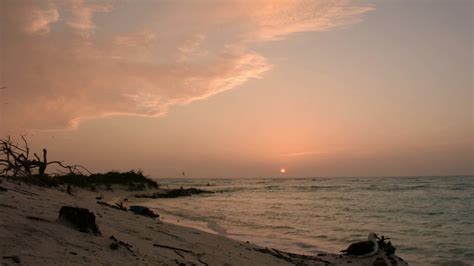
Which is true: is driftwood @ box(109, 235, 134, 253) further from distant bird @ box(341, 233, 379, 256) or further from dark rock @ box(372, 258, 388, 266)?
distant bird @ box(341, 233, 379, 256)

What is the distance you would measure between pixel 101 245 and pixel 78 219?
77 cm

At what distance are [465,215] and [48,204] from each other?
951 inches

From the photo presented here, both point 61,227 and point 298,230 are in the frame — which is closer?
point 61,227

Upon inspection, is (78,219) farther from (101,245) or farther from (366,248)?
(366,248)

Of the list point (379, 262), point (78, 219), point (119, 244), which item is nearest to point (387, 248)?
point (379, 262)

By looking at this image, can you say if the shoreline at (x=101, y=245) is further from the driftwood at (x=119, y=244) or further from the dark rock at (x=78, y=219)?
the dark rock at (x=78, y=219)

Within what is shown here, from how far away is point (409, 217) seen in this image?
2352 cm

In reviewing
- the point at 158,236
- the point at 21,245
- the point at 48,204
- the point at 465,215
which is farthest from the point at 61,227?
the point at 465,215

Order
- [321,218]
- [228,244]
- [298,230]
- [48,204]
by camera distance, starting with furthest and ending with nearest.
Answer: [321,218], [298,230], [228,244], [48,204]

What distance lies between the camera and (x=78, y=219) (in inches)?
244

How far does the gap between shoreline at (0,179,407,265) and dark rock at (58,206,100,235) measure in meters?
0.17

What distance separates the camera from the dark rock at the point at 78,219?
20.1 feet

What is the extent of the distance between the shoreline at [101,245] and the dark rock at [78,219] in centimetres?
17

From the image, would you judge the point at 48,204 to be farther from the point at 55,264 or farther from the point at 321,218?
the point at 321,218
